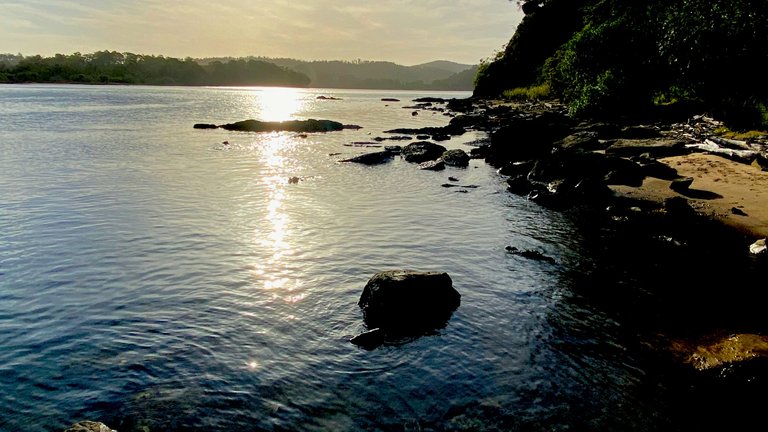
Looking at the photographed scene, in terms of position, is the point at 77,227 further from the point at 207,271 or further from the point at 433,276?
the point at 433,276

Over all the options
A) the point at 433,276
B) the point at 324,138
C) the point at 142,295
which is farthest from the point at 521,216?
the point at 324,138

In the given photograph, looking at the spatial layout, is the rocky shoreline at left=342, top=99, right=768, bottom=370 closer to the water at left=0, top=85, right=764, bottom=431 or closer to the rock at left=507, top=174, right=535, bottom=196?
the rock at left=507, top=174, right=535, bottom=196

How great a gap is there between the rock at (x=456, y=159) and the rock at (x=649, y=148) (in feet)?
29.4

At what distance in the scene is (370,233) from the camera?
17766 mm

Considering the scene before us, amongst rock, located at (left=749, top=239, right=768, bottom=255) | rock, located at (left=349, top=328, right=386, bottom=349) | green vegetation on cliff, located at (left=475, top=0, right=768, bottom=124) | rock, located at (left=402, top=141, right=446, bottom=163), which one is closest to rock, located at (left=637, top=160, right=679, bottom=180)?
rock, located at (left=749, top=239, right=768, bottom=255)

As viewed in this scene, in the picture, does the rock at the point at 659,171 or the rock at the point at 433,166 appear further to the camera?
the rock at the point at 433,166

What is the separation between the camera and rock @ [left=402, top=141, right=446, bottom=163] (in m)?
35.3

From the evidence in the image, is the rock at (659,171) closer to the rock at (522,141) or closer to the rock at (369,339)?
the rock at (522,141)

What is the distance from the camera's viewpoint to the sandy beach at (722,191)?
17.7 m

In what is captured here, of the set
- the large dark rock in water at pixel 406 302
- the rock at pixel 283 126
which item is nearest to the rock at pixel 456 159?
the large dark rock in water at pixel 406 302

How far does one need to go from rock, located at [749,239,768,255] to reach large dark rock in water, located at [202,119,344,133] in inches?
1939

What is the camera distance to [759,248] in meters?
15.2

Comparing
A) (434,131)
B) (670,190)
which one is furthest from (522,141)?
(434,131)

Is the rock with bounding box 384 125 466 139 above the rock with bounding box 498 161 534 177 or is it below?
above
